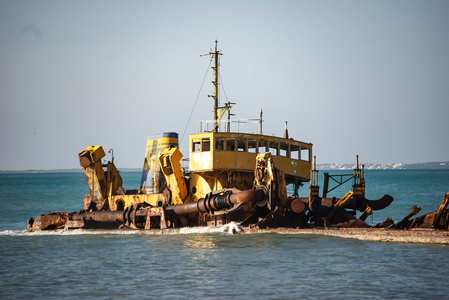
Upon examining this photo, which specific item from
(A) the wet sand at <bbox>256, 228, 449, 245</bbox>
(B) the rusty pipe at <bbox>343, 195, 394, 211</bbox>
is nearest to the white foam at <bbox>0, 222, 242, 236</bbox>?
(A) the wet sand at <bbox>256, 228, 449, 245</bbox>

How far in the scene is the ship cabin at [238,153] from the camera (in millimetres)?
24891

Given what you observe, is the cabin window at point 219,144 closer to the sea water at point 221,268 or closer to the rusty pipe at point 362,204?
the sea water at point 221,268

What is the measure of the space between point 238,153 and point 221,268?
8.36 meters

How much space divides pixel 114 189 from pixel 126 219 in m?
3.80

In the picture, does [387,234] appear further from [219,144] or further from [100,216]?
[100,216]

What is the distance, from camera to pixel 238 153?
82.1 ft

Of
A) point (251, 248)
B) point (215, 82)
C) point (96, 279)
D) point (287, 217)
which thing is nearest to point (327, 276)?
point (251, 248)

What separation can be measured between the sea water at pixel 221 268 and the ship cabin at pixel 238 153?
9.19 ft

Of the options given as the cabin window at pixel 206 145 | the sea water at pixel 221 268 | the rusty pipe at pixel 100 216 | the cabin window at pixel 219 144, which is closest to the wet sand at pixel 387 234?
the sea water at pixel 221 268

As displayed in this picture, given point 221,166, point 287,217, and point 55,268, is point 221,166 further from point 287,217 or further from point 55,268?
point 55,268

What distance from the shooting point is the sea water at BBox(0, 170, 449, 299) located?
14414 millimetres

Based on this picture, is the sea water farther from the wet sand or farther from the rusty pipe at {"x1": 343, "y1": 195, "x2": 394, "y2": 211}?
the rusty pipe at {"x1": 343, "y1": 195, "x2": 394, "y2": 211}

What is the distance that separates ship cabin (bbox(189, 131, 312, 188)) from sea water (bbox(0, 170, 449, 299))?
2.80 m

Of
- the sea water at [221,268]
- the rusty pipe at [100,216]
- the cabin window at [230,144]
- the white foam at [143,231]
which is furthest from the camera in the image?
the rusty pipe at [100,216]
